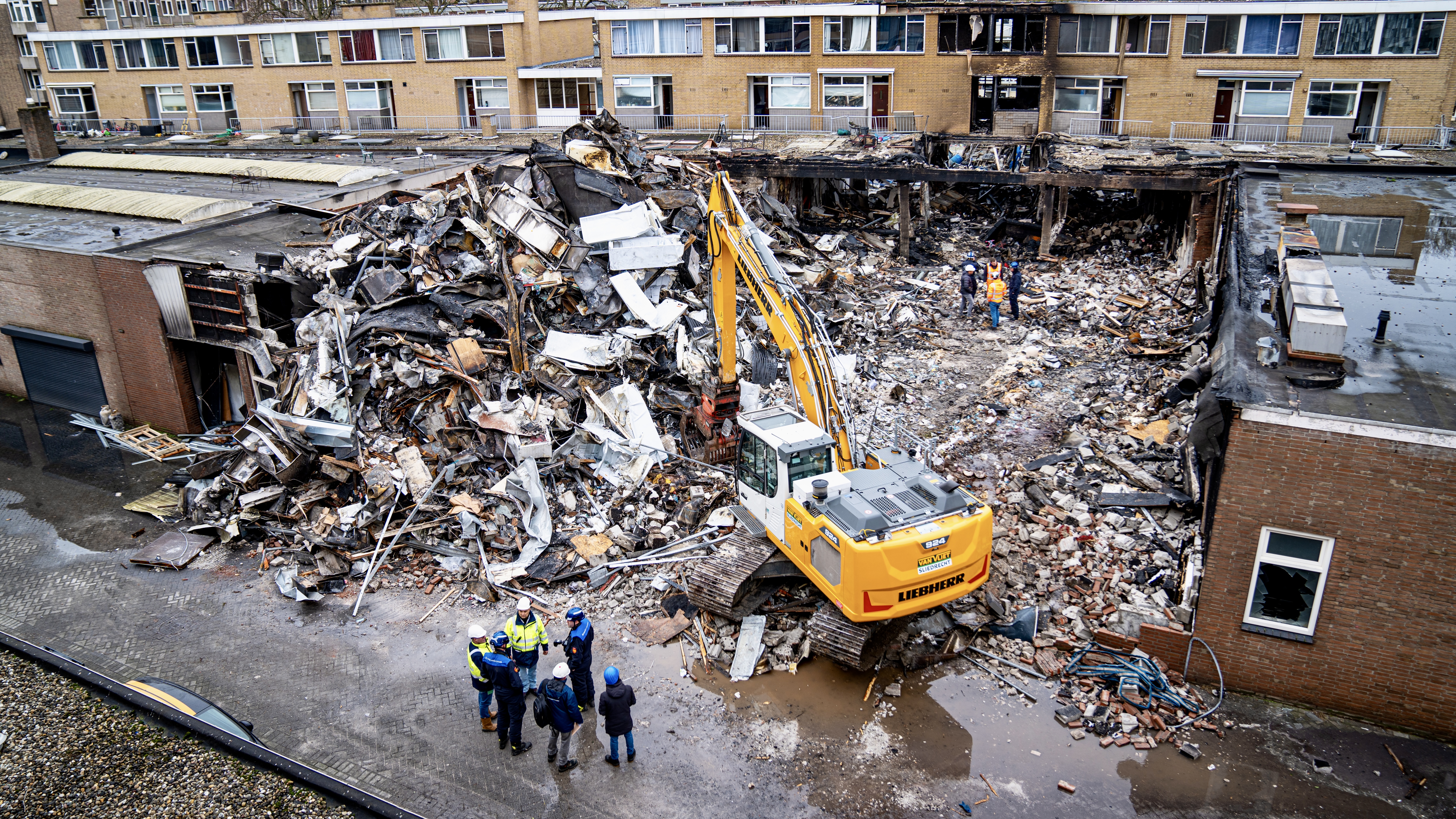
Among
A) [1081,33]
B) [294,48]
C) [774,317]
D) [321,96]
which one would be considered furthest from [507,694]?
[294,48]

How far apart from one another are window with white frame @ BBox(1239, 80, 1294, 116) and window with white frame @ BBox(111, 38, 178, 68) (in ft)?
147

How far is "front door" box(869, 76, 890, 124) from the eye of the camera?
109 feet

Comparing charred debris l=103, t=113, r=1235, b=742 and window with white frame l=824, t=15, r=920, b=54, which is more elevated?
window with white frame l=824, t=15, r=920, b=54

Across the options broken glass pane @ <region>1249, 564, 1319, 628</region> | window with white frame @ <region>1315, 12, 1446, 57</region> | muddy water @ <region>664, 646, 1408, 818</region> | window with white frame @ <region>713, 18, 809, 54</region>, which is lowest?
muddy water @ <region>664, 646, 1408, 818</region>

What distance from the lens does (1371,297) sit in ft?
42.8

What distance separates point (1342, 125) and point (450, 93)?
33.2 meters

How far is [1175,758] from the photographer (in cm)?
969

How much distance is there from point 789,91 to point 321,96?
2124cm

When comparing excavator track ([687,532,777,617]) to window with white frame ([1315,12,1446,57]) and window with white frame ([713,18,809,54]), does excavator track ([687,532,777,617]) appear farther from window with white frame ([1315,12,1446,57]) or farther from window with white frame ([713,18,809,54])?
window with white frame ([1315,12,1446,57])

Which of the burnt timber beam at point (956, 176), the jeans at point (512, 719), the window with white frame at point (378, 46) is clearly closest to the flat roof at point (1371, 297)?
the burnt timber beam at point (956, 176)

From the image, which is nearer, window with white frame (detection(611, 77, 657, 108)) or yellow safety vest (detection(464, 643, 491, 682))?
yellow safety vest (detection(464, 643, 491, 682))

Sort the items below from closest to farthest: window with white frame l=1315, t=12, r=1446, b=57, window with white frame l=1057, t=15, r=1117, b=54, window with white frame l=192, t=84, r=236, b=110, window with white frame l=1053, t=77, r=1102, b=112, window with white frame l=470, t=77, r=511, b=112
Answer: window with white frame l=1315, t=12, r=1446, b=57 → window with white frame l=1057, t=15, r=1117, b=54 → window with white frame l=1053, t=77, r=1102, b=112 → window with white frame l=470, t=77, r=511, b=112 → window with white frame l=192, t=84, r=236, b=110

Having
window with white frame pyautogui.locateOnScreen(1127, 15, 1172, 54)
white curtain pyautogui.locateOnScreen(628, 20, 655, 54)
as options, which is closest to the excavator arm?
white curtain pyautogui.locateOnScreen(628, 20, 655, 54)

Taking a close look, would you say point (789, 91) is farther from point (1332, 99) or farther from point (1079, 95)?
point (1332, 99)
